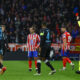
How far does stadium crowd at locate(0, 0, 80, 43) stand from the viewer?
86.6ft

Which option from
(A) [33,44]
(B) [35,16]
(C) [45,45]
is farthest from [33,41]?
(B) [35,16]

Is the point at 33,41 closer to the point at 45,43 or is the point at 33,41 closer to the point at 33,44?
the point at 33,44

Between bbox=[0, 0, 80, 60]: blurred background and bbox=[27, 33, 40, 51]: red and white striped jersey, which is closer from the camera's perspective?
bbox=[27, 33, 40, 51]: red and white striped jersey

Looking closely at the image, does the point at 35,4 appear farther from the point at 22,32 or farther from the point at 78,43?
the point at 78,43

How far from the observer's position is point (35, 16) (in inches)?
1092

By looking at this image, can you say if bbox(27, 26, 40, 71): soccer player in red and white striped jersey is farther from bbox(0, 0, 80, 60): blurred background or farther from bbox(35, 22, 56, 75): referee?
bbox(0, 0, 80, 60): blurred background

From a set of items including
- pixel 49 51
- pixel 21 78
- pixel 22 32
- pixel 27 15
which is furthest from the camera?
pixel 27 15

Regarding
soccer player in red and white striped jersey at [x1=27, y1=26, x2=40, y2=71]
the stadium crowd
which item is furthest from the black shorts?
the stadium crowd

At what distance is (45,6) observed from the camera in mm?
29219

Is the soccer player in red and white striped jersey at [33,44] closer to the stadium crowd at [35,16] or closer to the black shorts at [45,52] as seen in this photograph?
the black shorts at [45,52]

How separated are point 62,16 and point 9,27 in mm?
4249

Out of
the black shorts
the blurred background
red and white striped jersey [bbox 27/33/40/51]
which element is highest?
the blurred background

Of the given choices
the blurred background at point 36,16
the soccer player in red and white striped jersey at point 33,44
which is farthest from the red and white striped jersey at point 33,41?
the blurred background at point 36,16

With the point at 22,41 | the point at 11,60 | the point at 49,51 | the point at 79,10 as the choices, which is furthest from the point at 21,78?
the point at 79,10
